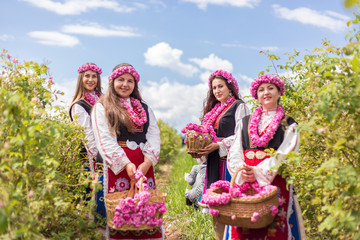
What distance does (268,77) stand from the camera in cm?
341

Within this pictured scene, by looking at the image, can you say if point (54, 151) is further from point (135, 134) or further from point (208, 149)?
point (208, 149)

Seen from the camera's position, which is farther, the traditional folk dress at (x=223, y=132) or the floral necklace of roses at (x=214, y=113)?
the floral necklace of roses at (x=214, y=113)

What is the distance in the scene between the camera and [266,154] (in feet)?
10.8

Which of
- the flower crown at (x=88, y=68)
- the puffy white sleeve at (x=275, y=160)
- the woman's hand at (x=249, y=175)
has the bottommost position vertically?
the woman's hand at (x=249, y=175)

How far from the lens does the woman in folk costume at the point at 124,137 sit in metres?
3.54

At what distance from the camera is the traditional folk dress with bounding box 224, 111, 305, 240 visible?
3170 mm

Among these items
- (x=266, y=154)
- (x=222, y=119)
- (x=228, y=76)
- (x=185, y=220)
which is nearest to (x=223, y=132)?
(x=222, y=119)

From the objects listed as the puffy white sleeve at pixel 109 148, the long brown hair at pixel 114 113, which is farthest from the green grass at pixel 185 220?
the long brown hair at pixel 114 113

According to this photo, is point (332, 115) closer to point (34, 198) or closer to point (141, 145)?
point (141, 145)

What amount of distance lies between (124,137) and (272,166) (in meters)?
1.45

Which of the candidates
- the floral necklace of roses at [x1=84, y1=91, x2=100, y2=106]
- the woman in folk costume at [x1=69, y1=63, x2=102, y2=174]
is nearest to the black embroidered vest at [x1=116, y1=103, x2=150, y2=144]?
the woman in folk costume at [x1=69, y1=63, x2=102, y2=174]

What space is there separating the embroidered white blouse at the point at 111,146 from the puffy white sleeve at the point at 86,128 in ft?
2.00

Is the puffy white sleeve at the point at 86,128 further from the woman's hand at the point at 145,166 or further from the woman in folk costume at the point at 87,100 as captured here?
the woman's hand at the point at 145,166

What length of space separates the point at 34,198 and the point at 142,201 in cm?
83
